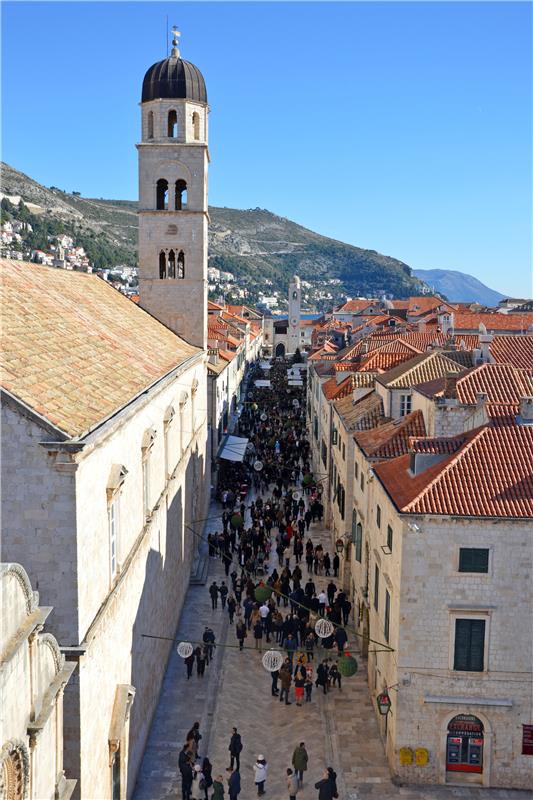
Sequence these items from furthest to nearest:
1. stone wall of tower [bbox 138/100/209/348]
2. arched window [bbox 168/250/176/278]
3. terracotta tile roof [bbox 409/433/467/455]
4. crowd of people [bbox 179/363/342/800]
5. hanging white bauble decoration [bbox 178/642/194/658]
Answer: arched window [bbox 168/250/176/278], stone wall of tower [bbox 138/100/209/348], hanging white bauble decoration [bbox 178/642/194/658], terracotta tile roof [bbox 409/433/467/455], crowd of people [bbox 179/363/342/800]

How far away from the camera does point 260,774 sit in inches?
707

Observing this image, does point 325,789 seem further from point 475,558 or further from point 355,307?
point 355,307

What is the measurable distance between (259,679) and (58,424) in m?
14.4

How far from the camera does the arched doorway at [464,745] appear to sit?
736 inches

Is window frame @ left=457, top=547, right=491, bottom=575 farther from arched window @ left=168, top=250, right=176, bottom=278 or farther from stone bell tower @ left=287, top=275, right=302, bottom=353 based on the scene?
stone bell tower @ left=287, top=275, right=302, bottom=353

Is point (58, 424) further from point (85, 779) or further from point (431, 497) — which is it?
point (431, 497)

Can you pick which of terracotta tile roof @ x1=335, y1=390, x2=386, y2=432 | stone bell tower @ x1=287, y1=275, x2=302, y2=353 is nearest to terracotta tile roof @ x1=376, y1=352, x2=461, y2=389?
terracotta tile roof @ x1=335, y1=390, x2=386, y2=432

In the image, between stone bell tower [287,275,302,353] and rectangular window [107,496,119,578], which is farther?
stone bell tower [287,275,302,353]

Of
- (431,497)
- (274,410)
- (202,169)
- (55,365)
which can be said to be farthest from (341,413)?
(274,410)

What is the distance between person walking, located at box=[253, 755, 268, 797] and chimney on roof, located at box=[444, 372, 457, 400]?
12.4m

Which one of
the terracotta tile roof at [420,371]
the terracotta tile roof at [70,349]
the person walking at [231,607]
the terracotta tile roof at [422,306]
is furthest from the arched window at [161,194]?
the terracotta tile roof at [422,306]

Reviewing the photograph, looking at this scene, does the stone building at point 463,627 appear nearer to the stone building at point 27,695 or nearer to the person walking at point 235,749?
the person walking at point 235,749

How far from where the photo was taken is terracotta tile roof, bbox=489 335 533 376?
1429 inches

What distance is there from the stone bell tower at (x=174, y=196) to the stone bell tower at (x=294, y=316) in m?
116
